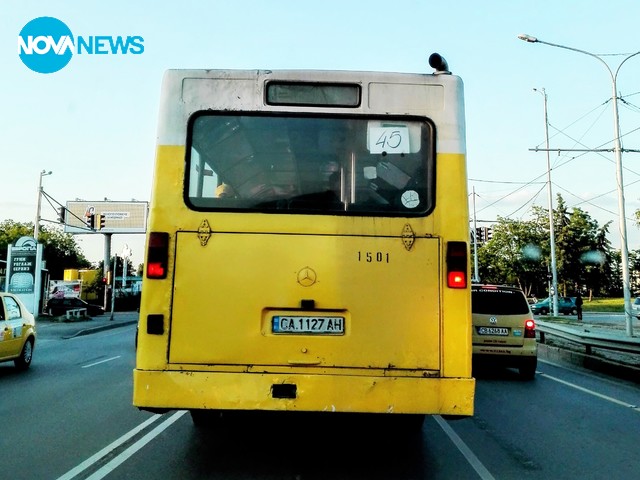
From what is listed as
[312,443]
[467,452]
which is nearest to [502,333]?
[467,452]

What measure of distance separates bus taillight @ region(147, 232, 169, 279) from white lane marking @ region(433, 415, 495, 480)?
315 centimetres

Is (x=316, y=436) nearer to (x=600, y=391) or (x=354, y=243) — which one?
(x=354, y=243)

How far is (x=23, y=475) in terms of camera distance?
17.3ft

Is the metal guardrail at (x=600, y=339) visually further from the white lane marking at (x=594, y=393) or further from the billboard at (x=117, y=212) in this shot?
the billboard at (x=117, y=212)

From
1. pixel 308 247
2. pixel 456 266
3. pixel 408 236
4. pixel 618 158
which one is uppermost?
pixel 618 158

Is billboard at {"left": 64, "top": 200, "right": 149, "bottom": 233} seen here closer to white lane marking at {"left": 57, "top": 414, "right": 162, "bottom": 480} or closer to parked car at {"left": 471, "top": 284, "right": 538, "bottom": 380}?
parked car at {"left": 471, "top": 284, "right": 538, "bottom": 380}

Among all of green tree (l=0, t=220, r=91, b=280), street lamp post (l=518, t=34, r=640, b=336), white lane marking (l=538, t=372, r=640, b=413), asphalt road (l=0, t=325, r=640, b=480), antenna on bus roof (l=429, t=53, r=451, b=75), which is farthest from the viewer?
green tree (l=0, t=220, r=91, b=280)

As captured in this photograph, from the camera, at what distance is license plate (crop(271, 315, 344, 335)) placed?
4910 mm

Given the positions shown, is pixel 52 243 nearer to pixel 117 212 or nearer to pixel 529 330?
pixel 117 212

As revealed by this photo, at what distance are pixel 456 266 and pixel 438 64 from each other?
64.9 inches

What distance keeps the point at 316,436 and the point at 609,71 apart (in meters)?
21.6

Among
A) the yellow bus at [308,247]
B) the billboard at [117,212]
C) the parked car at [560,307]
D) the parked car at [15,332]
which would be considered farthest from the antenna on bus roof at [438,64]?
the billboard at [117,212]

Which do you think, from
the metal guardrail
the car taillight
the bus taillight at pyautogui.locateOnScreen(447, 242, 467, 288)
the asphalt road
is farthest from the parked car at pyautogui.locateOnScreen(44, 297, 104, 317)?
the bus taillight at pyautogui.locateOnScreen(447, 242, 467, 288)

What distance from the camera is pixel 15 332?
12664 millimetres
